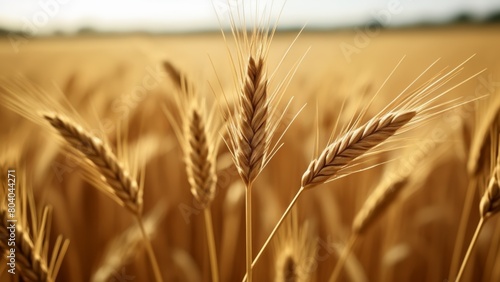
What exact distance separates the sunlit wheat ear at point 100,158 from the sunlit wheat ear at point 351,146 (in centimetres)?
22

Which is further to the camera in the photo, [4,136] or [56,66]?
[56,66]

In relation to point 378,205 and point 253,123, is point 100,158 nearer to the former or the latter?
point 253,123

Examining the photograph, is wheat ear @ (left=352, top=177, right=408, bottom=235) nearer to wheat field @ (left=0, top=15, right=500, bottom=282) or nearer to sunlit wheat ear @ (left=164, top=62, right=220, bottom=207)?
wheat field @ (left=0, top=15, right=500, bottom=282)

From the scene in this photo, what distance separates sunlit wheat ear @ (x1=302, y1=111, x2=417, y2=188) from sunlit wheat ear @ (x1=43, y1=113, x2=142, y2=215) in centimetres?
22

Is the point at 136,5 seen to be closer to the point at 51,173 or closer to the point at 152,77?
the point at 152,77

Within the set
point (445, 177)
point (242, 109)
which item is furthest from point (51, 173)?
point (445, 177)

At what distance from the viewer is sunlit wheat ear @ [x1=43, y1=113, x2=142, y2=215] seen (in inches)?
18.2

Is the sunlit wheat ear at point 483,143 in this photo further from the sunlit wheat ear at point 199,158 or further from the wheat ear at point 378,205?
the sunlit wheat ear at point 199,158

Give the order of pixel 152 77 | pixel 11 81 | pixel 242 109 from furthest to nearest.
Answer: pixel 152 77
pixel 11 81
pixel 242 109

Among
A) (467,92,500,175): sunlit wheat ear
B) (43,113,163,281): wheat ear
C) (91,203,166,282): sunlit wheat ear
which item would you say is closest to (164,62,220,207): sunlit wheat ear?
(43,113,163,281): wheat ear

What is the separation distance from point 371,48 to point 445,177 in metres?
0.38

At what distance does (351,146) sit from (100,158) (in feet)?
1.01

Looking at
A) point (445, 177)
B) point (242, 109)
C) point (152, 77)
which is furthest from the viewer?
point (445, 177)

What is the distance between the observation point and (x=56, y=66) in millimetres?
932
